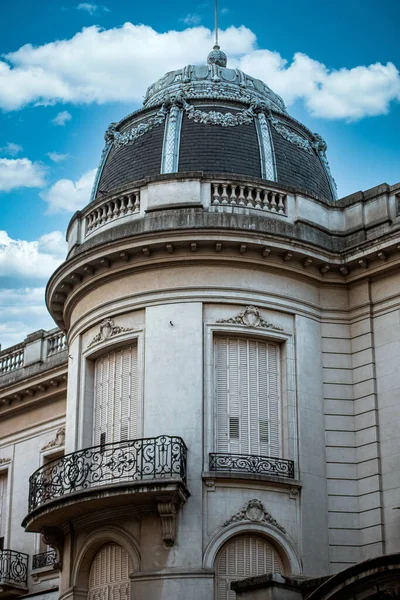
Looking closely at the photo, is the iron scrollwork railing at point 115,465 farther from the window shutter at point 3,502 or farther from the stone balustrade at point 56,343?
the stone balustrade at point 56,343

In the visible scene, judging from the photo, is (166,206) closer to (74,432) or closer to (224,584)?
(74,432)

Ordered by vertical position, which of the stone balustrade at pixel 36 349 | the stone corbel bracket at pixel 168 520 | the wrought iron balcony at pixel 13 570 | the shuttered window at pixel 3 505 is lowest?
the stone corbel bracket at pixel 168 520

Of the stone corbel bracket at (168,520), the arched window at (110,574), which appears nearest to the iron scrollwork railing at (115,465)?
the stone corbel bracket at (168,520)

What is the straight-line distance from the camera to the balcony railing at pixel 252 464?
69.7ft

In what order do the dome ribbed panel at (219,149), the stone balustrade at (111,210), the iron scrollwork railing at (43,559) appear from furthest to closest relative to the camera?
the iron scrollwork railing at (43,559) < the dome ribbed panel at (219,149) < the stone balustrade at (111,210)

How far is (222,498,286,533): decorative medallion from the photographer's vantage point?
68.4ft

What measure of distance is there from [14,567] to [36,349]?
5.67 m

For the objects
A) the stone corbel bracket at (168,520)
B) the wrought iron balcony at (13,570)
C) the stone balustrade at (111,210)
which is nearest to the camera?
the stone corbel bracket at (168,520)

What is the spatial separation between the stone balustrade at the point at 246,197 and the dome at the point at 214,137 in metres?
0.70

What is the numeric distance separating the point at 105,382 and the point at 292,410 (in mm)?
3974

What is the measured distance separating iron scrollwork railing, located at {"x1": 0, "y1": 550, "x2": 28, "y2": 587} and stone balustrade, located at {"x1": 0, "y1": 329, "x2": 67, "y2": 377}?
497cm

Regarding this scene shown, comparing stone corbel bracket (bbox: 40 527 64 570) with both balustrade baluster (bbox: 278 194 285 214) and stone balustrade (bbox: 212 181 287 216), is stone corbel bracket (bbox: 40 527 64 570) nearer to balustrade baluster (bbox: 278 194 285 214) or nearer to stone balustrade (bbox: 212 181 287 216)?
stone balustrade (bbox: 212 181 287 216)

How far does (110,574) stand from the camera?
21.3 meters

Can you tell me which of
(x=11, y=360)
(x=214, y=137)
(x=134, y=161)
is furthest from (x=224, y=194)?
(x=11, y=360)
